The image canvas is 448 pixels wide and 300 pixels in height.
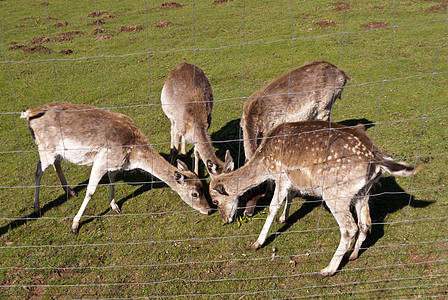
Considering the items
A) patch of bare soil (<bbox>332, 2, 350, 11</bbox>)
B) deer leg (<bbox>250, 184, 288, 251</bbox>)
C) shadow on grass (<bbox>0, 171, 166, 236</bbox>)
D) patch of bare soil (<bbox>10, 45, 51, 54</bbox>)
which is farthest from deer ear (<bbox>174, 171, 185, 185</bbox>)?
patch of bare soil (<bbox>332, 2, 350, 11</bbox>)

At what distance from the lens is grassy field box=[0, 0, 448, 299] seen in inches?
220

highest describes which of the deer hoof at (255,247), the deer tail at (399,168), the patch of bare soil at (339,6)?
the patch of bare soil at (339,6)

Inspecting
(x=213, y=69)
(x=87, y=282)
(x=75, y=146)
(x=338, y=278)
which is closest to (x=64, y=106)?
(x=75, y=146)

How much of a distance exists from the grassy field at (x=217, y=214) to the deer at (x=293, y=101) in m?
0.70

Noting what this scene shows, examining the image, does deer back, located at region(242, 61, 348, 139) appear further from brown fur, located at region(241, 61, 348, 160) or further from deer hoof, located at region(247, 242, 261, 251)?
deer hoof, located at region(247, 242, 261, 251)

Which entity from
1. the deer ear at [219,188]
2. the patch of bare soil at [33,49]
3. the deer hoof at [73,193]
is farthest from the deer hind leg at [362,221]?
the patch of bare soil at [33,49]

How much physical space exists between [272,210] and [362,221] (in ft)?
4.28

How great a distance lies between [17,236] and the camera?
6.55 meters

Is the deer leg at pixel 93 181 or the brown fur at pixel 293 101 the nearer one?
the deer leg at pixel 93 181

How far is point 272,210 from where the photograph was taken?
622 centimetres

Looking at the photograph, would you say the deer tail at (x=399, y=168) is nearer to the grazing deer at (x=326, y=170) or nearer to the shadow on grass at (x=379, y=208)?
the grazing deer at (x=326, y=170)

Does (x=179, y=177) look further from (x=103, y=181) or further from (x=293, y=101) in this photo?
(x=293, y=101)

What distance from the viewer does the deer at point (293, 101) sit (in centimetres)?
791

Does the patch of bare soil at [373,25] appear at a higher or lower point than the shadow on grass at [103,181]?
higher
